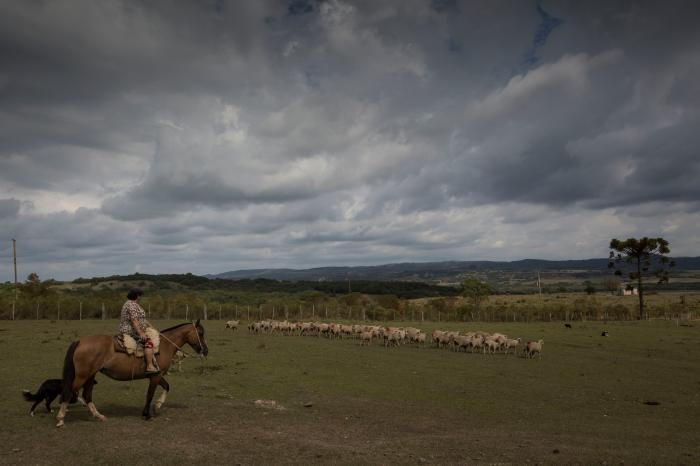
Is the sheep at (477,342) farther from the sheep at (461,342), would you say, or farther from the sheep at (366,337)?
the sheep at (366,337)

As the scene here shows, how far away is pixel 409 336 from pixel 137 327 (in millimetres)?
23174

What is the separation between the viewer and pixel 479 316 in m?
60.7

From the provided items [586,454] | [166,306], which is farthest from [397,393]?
[166,306]

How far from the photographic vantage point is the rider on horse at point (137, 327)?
34.2 ft

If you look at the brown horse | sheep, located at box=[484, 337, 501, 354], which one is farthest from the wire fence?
the brown horse

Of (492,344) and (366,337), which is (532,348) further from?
(366,337)

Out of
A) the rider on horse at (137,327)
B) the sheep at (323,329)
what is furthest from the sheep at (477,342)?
the rider on horse at (137,327)

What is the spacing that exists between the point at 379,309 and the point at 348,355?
3691 cm

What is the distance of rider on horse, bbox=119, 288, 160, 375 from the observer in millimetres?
10422

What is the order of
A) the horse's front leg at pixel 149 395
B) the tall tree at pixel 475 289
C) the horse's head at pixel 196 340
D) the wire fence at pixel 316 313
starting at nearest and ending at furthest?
the horse's front leg at pixel 149 395, the horse's head at pixel 196 340, the wire fence at pixel 316 313, the tall tree at pixel 475 289

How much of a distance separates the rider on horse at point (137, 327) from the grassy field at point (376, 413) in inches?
47.8

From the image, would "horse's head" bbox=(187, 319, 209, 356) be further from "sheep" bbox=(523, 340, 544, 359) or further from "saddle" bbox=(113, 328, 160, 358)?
"sheep" bbox=(523, 340, 544, 359)

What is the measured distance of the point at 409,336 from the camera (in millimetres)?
31500

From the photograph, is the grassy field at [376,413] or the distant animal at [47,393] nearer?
the grassy field at [376,413]
